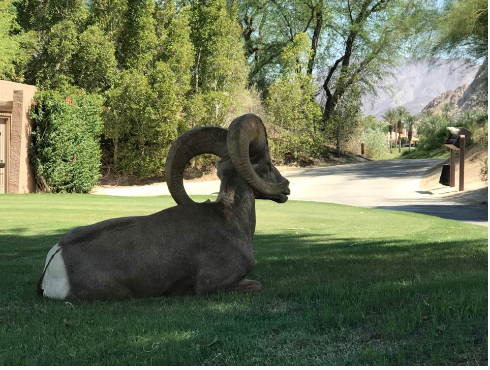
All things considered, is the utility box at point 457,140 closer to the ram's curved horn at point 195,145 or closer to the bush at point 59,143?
the bush at point 59,143

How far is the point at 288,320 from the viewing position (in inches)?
179

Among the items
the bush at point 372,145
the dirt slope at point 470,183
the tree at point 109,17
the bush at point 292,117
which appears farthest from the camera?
the bush at point 372,145

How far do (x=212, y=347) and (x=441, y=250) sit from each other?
6.30 meters

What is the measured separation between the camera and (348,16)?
53062mm

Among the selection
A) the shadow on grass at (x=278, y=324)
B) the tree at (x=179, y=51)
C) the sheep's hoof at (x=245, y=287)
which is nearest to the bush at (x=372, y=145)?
the tree at (x=179, y=51)

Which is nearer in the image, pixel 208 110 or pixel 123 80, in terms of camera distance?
pixel 123 80

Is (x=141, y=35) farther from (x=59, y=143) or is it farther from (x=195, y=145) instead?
(x=195, y=145)

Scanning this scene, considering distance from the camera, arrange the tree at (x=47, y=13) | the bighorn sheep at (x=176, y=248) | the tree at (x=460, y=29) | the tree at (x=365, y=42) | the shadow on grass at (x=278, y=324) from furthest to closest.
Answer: the tree at (x=365, y=42), the tree at (x=47, y=13), the tree at (x=460, y=29), the bighorn sheep at (x=176, y=248), the shadow on grass at (x=278, y=324)

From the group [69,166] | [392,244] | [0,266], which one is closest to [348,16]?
[69,166]

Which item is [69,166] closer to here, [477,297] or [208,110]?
[208,110]

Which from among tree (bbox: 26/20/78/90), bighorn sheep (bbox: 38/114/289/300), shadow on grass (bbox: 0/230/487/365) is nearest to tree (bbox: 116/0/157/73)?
tree (bbox: 26/20/78/90)

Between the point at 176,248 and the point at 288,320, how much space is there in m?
1.62

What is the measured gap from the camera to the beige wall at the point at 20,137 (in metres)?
24.6

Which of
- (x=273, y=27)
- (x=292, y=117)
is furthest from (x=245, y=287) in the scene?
(x=273, y=27)
